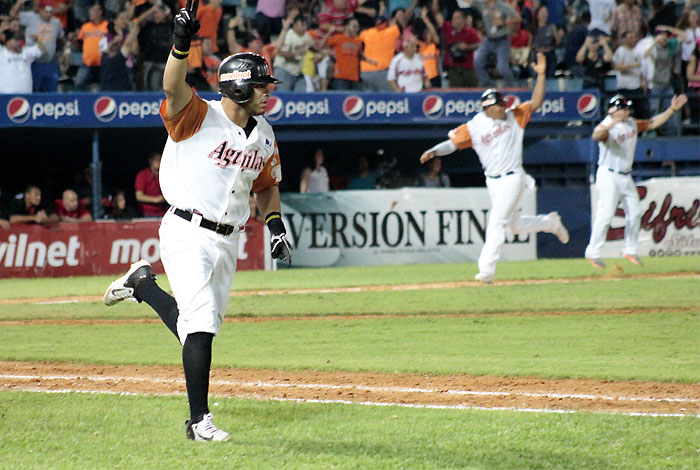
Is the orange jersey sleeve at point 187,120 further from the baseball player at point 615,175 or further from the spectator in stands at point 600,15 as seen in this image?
the spectator in stands at point 600,15

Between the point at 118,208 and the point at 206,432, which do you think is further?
the point at 118,208

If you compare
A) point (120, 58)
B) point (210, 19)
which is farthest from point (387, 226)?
point (120, 58)

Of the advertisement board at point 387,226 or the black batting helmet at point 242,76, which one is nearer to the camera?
the black batting helmet at point 242,76

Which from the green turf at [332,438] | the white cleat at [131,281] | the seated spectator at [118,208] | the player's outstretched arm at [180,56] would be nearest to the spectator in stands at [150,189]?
the seated spectator at [118,208]

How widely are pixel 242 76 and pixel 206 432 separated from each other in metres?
1.80

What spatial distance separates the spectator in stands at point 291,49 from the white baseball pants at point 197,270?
12.5 meters

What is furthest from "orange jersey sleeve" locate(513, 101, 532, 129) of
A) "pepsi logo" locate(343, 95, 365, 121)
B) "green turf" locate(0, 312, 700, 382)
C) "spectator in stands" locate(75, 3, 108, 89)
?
"spectator in stands" locate(75, 3, 108, 89)

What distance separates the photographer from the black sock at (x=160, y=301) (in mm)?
5598

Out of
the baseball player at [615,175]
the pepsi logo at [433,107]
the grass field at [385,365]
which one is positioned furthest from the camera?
the pepsi logo at [433,107]

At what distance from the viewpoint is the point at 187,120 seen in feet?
16.4

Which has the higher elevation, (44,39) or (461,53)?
(44,39)

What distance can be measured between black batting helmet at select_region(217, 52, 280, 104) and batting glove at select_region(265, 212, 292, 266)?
0.79 m

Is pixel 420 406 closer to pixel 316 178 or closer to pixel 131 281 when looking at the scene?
pixel 131 281

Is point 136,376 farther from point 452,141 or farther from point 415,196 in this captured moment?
point 415,196
